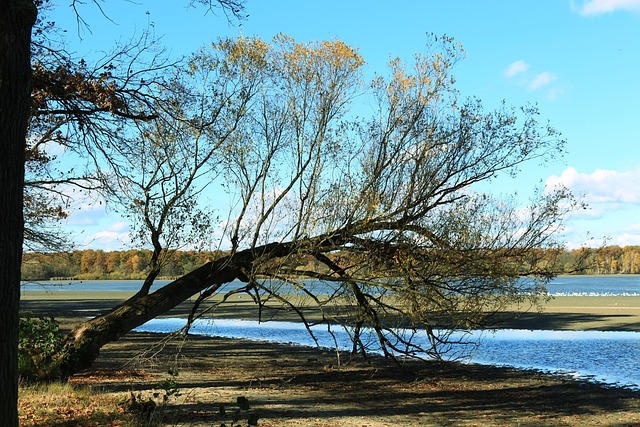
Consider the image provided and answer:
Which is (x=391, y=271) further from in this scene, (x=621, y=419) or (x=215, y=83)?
(x=215, y=83)

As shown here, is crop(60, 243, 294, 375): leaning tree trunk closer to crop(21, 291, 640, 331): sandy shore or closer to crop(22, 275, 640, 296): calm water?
crop(22, 275, 640, 296): calm water

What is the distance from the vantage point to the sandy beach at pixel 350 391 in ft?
38.5

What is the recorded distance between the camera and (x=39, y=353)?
12914 mm

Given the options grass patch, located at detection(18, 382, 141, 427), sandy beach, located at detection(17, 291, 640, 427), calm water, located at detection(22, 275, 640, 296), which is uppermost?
calm water, located at detection(22, 275, 640, 296)

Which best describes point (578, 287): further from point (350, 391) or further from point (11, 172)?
point (11, 172)

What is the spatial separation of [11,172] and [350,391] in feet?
31.0

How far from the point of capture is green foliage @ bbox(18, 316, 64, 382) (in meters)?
12.5

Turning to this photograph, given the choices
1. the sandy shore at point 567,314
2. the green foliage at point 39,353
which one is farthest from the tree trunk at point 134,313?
the sandy shore at point 567,314

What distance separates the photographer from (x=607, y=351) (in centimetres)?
2023

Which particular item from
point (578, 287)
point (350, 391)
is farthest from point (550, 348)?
point (578, 287)

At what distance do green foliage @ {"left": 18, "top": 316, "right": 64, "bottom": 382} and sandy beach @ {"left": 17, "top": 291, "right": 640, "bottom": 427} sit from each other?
925 millimetres

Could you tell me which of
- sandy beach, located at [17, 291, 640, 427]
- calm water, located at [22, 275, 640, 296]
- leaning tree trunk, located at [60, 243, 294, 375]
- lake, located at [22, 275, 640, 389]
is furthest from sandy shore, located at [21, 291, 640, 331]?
leaning tree trunk, located at [60, 243, 294, 375]

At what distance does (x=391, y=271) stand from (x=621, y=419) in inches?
179

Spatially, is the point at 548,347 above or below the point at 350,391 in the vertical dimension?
above
